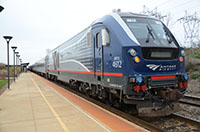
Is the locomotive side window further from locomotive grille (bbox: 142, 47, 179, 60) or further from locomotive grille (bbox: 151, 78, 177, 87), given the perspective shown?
locomotive grille (bbox: 151, 78, 177, 87)

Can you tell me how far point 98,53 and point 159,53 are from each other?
2452mm

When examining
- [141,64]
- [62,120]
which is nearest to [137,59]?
[141,64]

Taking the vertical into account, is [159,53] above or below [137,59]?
above

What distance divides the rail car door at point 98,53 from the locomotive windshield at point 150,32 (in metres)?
1.41


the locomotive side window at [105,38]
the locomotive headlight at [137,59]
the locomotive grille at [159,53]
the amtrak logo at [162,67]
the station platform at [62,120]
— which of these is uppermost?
the locomotive side window at [105,38]

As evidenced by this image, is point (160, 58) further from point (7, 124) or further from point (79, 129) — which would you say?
point (7, 124)

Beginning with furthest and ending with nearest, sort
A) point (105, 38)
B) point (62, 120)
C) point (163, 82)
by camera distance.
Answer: point (105, 38), point (62, 120), point (163, 82)

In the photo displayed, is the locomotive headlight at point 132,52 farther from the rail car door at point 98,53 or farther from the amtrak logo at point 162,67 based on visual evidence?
the rail car door at point 98,53

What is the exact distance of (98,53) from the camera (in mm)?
7230

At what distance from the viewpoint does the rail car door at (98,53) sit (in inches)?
271

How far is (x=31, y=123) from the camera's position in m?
5.60

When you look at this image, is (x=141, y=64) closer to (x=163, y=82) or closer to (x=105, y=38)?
(x=163, y=82)

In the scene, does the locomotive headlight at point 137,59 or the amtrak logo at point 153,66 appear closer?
the locomotive headlight at point 137,59

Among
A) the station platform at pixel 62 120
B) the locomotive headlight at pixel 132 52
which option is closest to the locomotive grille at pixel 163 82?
the locomotive headlight at pixel 132 52
